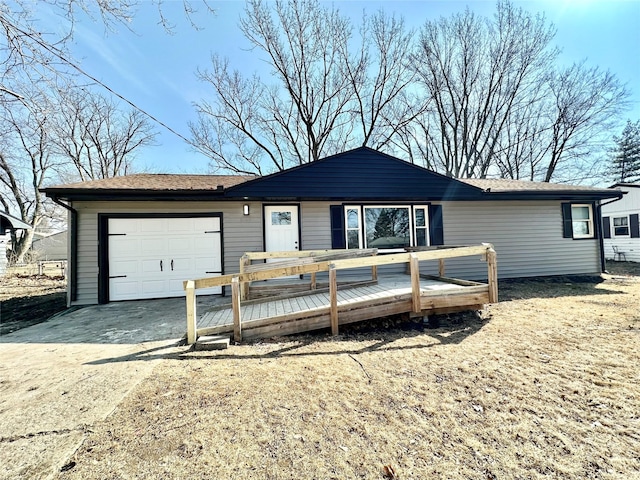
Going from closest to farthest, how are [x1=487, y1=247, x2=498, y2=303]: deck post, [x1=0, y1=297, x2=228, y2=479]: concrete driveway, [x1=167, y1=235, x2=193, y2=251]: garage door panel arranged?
[x1=0, y1=297, x2=228, y2=479]: concrete driveway
[x1=487, y1=247, x2=498, y2=303]: deck post
[x1=167, y1=235, x2=193, y2=251]: garage door panel

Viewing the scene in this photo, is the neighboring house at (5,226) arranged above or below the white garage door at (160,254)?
above

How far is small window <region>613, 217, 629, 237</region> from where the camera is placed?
14.2 metres

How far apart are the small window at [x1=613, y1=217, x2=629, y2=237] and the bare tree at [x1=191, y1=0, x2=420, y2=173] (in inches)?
497

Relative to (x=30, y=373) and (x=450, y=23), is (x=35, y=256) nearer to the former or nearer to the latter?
(x=30, y=373)

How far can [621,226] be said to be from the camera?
47.5 ft

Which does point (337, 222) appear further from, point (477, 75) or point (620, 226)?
point (477, 75)

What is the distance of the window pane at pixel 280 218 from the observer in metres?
7.65

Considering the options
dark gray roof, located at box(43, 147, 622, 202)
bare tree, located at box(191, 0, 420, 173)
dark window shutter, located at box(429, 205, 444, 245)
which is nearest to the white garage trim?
dark gray roof, located at box(43, 147, 622, 202)

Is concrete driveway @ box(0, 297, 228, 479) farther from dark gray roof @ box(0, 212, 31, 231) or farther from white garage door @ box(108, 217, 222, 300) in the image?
dark gray roof @ box(0, 212, 31, 231)

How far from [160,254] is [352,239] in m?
5.08

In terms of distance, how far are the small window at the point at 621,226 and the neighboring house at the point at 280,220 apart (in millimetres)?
8265

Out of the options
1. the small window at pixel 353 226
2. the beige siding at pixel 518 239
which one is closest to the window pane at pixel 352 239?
the small window at pixel 353 226

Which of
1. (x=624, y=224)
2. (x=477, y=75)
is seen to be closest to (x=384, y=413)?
(x=624, y=224)

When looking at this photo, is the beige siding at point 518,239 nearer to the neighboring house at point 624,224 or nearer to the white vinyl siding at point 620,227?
the neighboring house at point 624,224
